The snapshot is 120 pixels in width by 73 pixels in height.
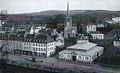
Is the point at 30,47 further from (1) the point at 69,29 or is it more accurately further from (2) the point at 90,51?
(2) the point at 90,51

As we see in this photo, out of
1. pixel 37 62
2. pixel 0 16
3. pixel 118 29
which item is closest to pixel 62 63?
pixel 37 62

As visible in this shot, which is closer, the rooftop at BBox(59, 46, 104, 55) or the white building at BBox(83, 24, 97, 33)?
the rooftop at BBox(59, 46, 104, 55)

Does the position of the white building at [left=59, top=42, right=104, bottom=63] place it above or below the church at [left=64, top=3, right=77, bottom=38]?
below

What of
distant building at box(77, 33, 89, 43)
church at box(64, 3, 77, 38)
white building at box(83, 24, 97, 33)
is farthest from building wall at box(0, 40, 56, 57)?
white building at box(83, 24, 97, 33)

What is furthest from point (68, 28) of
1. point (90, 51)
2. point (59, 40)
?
point (90, 51)

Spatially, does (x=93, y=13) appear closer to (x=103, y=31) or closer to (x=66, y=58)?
(x=103, y=31)

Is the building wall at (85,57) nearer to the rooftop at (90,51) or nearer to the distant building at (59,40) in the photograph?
the rooftop at (90,51)

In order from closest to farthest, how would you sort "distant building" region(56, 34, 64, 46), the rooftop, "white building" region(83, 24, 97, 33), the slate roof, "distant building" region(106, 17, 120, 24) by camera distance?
"distant building" region(106, 17, 120, 24), the rooftop, "white building" region(83, 24, 97, 33), "distant building" region(56, 34, 64, 46), the slate roof

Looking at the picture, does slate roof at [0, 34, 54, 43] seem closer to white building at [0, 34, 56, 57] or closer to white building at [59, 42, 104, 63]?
white building at [0, 34, 56, 57]
